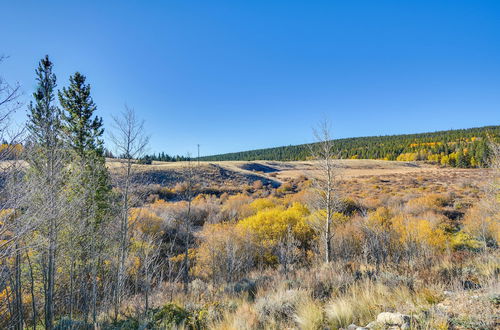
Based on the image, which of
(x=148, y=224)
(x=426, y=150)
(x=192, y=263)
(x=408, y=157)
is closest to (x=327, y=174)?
(x=192, y=263)

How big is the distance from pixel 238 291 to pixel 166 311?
3.49 metres

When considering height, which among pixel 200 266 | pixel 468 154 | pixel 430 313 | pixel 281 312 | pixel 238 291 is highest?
pixel 468 154

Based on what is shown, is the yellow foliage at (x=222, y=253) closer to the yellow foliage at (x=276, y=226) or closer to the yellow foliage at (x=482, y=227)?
the yellow foliage at (x=276, y=226)

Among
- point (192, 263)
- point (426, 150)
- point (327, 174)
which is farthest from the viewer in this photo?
point (426, 150)

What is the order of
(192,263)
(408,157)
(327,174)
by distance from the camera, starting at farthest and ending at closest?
(408,157) → (192,263) → (327,174)

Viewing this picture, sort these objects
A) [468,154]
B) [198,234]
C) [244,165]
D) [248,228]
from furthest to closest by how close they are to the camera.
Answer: [468,154] < [244,165] < [198,234] < [248,228]

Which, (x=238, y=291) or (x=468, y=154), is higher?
(x=468, y=154)

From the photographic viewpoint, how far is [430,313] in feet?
10.9

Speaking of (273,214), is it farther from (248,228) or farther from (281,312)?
(281,312)

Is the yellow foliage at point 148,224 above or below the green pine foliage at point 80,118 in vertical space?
below

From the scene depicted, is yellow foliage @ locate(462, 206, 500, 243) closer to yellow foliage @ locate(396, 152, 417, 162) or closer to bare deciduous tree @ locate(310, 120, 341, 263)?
bare deciduous tree @ locate(310, 120, 341, 263)

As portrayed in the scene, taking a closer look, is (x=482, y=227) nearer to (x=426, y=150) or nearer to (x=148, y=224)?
(x=148, y=224)

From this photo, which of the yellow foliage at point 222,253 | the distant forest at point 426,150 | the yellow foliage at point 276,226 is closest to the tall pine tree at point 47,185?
the yellow foliage at point 222,253

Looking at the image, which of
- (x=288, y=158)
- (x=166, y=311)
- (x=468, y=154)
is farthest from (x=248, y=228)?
(x=288, y=158)
